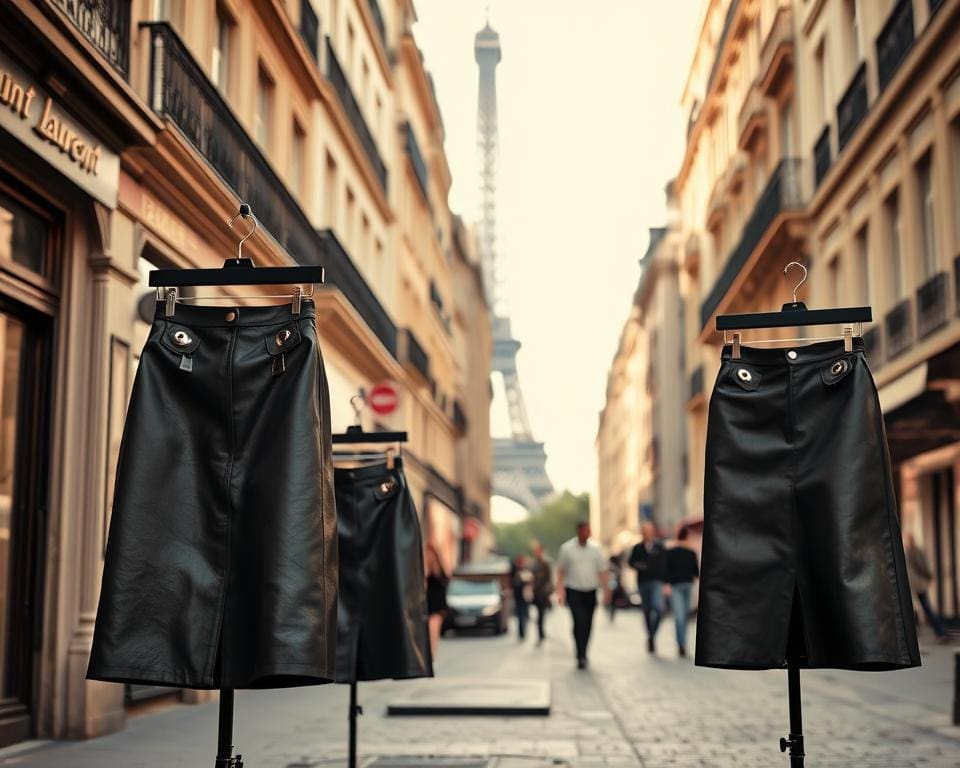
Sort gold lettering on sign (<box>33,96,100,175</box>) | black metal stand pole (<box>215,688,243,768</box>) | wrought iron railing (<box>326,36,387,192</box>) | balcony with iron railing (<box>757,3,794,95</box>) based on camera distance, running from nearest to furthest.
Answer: black metal stand pole (<box>215,688,243,768</box>) < gold lettering on sign (<box>33,96,100,175</box>) < wrought iron railing (<box>326,36,387,192</box>) < balcony with iron railing (<box>757,3,794,95</box>)

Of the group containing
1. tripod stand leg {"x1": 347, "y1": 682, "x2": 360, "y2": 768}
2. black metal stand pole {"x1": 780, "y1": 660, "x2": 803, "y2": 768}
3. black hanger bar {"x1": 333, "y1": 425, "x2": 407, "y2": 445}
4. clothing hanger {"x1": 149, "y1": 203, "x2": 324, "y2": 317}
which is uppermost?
clothing hanger {"x1": 149, "y1": 203, "x2": 324, "y2": 317}

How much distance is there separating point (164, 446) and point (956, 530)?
21492 millimetres

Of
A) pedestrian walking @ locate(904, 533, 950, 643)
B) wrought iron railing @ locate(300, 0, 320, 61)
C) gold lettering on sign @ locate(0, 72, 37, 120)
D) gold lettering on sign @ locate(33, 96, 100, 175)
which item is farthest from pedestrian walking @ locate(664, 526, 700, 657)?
gold lettering on sign @ locate(0, 72, 37, 120)

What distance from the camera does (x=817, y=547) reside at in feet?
15.5

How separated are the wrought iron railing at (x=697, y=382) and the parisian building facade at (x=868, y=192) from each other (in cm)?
506

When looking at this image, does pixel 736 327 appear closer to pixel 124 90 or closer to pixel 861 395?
pixel 861 395

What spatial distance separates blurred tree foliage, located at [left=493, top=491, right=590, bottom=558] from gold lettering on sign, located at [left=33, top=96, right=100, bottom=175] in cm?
13661

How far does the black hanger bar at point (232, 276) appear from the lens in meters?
4.43

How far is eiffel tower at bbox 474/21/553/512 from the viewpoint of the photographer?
5896 inches

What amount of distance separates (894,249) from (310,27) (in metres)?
9.70

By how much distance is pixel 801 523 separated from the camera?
4789 millimetres

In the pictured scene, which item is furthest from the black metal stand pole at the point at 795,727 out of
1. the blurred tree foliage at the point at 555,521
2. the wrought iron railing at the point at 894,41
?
the blurred tree foliage at the point at 555,521

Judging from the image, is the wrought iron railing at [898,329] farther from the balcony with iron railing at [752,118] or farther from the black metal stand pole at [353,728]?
the black metal stand pole at [353,728]

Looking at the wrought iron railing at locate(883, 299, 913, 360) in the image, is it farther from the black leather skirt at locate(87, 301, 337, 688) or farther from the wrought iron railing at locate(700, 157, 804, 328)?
the black leather skirt at locate(87, 301, 337, 688)
